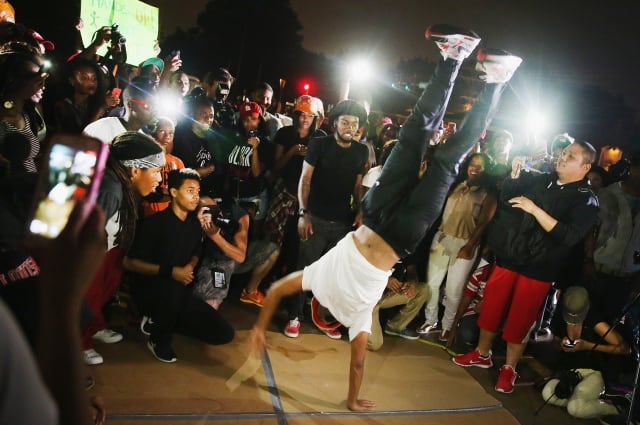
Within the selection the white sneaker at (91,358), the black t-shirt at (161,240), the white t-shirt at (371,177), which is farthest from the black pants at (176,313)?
the white t-shirt at (371,177)

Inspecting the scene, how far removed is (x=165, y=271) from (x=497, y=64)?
3047mm

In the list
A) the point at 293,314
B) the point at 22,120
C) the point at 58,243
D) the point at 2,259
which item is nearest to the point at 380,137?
the point at 293,314

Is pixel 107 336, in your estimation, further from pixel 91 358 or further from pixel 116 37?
pixel 116 37

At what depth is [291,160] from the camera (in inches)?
202

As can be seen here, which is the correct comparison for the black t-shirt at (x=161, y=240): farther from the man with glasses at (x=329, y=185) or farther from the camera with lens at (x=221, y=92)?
the camera with lens at (x=221, y=92)

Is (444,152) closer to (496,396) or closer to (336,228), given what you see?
(336,228)

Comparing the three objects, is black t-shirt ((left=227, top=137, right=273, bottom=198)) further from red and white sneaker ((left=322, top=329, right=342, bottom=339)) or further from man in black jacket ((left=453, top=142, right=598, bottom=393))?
man in black jacket ((left=453, top=142, right=598, bottom=393))

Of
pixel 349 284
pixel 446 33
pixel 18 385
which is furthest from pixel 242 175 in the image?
pixel 18 385

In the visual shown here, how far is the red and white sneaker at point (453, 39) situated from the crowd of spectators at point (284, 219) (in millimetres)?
1243

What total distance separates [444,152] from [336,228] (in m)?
1.61

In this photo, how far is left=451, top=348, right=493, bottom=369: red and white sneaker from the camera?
4.34m

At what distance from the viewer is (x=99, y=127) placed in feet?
13.1

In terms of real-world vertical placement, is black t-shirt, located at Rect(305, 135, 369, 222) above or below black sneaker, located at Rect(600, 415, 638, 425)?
above

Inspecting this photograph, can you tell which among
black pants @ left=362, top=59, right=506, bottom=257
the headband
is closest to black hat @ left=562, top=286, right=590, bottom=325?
black pants @ left=362, top=59, right=506, bottom=257
